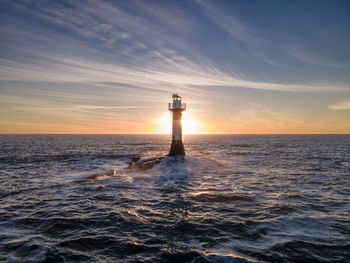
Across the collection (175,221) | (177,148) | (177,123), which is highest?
(177,123)

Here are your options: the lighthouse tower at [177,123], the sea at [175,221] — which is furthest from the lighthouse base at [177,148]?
the sea at [175,221]

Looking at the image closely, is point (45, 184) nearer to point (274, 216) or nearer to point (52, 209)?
point (52, 209)

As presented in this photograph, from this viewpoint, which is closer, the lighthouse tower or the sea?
the sea

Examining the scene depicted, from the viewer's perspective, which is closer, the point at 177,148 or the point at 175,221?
the point at 175,221

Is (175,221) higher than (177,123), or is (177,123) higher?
(177,123)

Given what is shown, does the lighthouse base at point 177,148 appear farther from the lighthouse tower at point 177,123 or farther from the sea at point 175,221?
the sea at point 175,221

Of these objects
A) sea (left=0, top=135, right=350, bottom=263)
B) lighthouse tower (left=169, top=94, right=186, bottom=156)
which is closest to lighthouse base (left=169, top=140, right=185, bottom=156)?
lighthouse tower (left=169, top=94, right=186, bottom=156)

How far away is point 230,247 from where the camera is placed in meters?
7.39

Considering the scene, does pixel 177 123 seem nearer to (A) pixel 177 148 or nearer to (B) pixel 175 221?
(A) pixel 177 148

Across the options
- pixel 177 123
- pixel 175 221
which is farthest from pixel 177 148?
pixel 175 221

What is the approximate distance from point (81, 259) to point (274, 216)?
834 cm

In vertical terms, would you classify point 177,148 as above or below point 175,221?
above

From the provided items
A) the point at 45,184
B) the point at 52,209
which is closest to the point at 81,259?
the point at 52,209

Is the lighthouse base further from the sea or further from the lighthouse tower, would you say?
the sea
